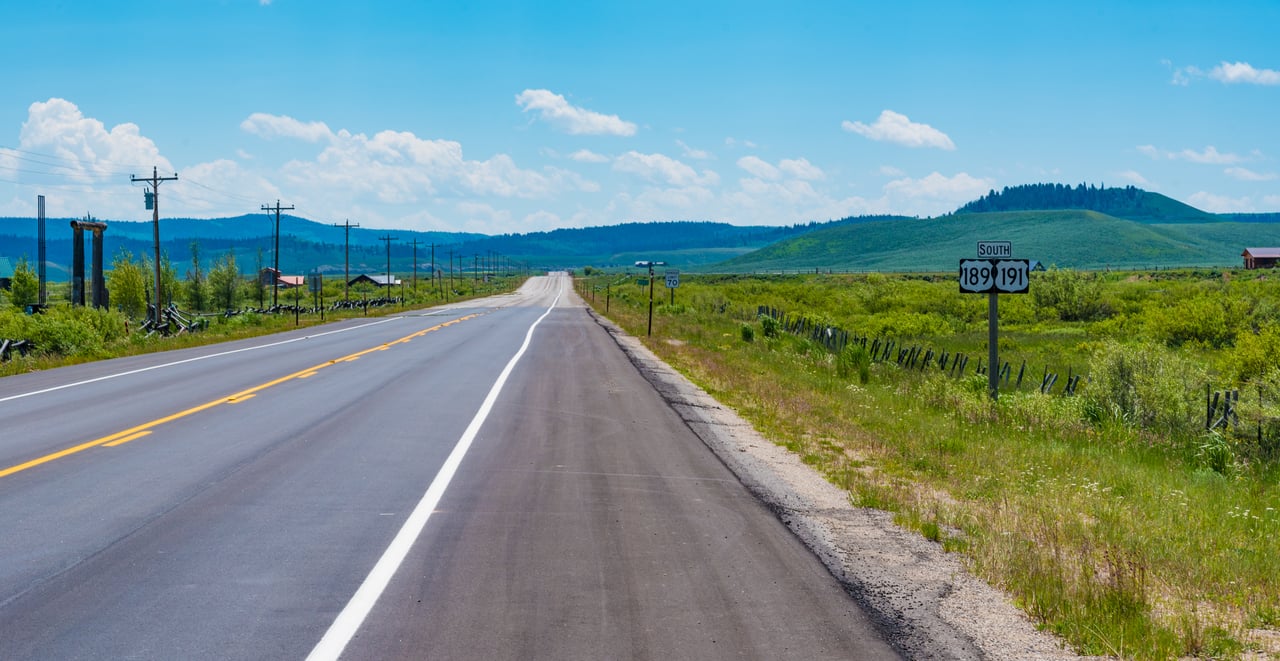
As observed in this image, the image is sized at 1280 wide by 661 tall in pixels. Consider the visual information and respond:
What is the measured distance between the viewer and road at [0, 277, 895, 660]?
5.08 m

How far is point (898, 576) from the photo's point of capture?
6484 millimetres

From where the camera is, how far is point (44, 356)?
24.2 m

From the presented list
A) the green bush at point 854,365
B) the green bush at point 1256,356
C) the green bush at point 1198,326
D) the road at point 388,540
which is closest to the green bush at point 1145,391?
the green bush at point 854,365

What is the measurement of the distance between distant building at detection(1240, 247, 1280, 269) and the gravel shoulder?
491 ft

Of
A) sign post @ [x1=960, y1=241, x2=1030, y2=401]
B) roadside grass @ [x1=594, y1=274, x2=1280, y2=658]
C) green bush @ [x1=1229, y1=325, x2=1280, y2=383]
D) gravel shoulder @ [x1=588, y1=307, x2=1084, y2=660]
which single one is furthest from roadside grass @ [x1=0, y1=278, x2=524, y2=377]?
green bush @ [x1=1229, y1=325, x2=1280, y2=383]

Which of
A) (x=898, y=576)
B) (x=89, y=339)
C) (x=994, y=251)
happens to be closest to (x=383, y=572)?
(x=898, y=576)

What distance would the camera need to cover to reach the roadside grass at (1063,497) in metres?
5.70

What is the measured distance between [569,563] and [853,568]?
2.01 metres

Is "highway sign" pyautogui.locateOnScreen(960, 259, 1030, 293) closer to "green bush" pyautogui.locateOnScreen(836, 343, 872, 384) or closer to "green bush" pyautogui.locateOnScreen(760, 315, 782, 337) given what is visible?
"green bush" pyautogui.locateOnScreen(836, 343, 872, 384)

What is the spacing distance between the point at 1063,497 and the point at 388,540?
6.47 m

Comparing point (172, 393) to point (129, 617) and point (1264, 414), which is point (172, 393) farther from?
point (1264, 414)

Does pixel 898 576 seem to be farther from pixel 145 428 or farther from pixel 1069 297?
pixel 1069 297

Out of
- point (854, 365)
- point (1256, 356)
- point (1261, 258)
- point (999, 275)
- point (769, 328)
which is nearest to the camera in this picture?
point (999, 275)

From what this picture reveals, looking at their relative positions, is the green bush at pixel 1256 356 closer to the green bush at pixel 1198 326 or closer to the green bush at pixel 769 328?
the green bush at pixel 1198 326
